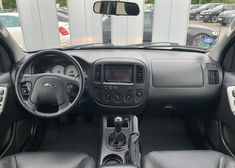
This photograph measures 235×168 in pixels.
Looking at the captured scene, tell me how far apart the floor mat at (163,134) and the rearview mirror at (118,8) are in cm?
124

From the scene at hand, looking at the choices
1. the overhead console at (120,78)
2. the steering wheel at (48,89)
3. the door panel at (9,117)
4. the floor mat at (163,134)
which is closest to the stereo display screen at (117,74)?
the overhead console at (120,78)

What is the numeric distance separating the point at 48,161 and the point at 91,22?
301 centimetres

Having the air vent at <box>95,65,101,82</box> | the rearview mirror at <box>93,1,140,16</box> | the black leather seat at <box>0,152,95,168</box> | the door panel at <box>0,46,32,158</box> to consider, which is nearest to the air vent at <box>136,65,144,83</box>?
the air vent at <box>95,65,101,82</box>

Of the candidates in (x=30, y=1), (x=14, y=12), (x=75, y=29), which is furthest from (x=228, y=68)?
(x=14, y=12)

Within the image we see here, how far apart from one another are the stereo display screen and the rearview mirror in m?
0.43

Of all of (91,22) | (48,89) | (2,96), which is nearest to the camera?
(48,89)

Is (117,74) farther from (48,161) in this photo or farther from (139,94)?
(48,161)

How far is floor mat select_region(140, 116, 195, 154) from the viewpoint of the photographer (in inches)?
111

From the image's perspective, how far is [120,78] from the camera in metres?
2.19

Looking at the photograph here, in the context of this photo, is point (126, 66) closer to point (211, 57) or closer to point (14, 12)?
point (211, 57)

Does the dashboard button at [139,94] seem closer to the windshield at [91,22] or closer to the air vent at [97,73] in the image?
the air vent at [97,73]

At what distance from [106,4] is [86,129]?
148cm

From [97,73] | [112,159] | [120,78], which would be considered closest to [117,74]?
[120,78]

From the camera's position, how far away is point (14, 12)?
4.50 meters
